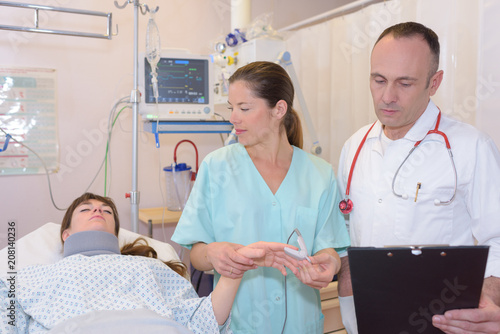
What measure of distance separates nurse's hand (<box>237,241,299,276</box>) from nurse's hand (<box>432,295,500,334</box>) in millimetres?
404

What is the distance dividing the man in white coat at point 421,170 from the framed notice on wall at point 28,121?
86.6 inches

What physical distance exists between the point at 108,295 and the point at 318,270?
0.74 m

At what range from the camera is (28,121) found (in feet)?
9.29

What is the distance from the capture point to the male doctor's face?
51.2 inches

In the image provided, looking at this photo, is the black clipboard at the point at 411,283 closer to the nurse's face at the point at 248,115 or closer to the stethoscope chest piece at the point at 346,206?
the stethoscope chest piece at the point at 346,206

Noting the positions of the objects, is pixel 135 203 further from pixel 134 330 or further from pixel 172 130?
pixel 134 330

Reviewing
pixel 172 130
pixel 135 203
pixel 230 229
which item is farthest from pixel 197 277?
pixel 230 229

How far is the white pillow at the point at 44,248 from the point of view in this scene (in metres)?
1.92

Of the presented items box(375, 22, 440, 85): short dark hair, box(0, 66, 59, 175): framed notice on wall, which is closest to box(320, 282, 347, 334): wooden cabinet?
box(375, 22, 440, 85): short dark hair

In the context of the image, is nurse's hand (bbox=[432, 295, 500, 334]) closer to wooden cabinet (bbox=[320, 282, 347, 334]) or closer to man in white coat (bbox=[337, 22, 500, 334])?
man in white coat (bbox=[337, 22, 500, 334])

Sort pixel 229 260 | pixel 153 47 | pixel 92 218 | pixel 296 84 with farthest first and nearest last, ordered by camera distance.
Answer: pixel 296 84 < pixel 153 47 < pixel 92 218 < pixel 229 260

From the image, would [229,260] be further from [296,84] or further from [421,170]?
[296,84]

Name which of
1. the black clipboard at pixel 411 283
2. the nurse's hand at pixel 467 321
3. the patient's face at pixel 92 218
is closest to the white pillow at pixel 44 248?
the patient's face at pixel 92 218

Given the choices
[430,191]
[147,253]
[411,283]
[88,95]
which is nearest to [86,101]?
[88,95]
